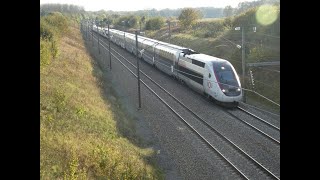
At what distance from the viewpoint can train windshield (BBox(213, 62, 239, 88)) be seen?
2366 centimetres

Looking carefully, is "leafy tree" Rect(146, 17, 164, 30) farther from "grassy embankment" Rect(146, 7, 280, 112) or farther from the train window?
the train window

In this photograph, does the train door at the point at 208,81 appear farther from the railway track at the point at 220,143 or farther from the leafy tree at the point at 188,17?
the leafy tree at the point at 188,17

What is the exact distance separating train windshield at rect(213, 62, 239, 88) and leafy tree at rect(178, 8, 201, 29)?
5519cm

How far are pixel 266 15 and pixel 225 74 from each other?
96.4 feet

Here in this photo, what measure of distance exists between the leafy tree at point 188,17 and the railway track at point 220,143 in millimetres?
51624

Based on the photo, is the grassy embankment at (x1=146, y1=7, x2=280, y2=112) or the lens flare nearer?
the grassy embankment at (x1=146, y1=7, x2=280, y2=112)

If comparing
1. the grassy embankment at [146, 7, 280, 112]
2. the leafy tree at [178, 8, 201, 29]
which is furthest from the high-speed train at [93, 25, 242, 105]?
the leafy tree at [178, 8, 201, 29]

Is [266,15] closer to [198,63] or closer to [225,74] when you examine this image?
[198,63]

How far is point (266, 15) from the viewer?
1949 inches
